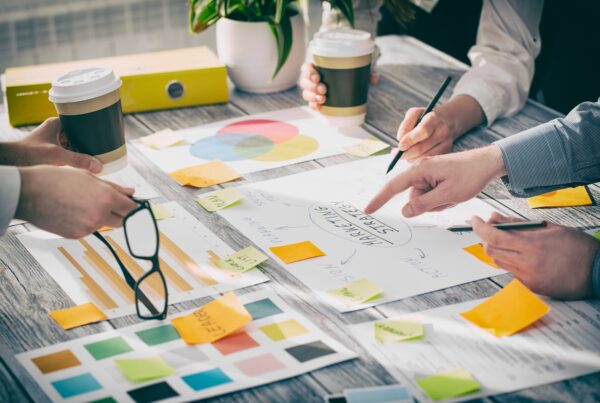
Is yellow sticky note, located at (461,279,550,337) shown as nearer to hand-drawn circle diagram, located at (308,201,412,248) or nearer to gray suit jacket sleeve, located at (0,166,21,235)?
hand-drawn circle diagram, located at (308,201,412,248)

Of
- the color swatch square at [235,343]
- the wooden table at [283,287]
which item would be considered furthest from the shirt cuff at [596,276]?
the color swatch square at [235,343]

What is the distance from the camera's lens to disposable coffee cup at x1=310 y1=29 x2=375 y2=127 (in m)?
1.50

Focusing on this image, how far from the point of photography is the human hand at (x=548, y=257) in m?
1.03

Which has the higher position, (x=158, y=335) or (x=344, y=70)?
(x=344, y=70)

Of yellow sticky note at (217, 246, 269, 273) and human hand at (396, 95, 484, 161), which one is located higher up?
human hand at (396, 95, 484, 161)

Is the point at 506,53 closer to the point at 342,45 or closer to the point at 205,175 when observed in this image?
the point at 342,45

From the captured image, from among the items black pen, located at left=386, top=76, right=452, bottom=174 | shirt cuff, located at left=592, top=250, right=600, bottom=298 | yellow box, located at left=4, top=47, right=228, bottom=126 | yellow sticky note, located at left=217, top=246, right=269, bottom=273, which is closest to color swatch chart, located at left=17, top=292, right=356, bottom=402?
yellow sticky note, located at left=217, top=246, right=269, bottom=273

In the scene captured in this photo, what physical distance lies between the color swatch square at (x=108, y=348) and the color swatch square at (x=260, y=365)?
143 millimetres

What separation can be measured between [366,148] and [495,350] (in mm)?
624

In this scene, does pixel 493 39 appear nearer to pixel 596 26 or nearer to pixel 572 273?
pixel 596 26

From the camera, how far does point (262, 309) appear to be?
103 centimetres

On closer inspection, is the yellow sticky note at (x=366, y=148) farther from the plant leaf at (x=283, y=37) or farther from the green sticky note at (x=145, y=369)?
the green sticky note at (x=145, y=369)

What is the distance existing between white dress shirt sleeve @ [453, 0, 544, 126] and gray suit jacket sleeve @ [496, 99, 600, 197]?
0.33m

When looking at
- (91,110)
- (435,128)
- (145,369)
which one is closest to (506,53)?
(435,128)
